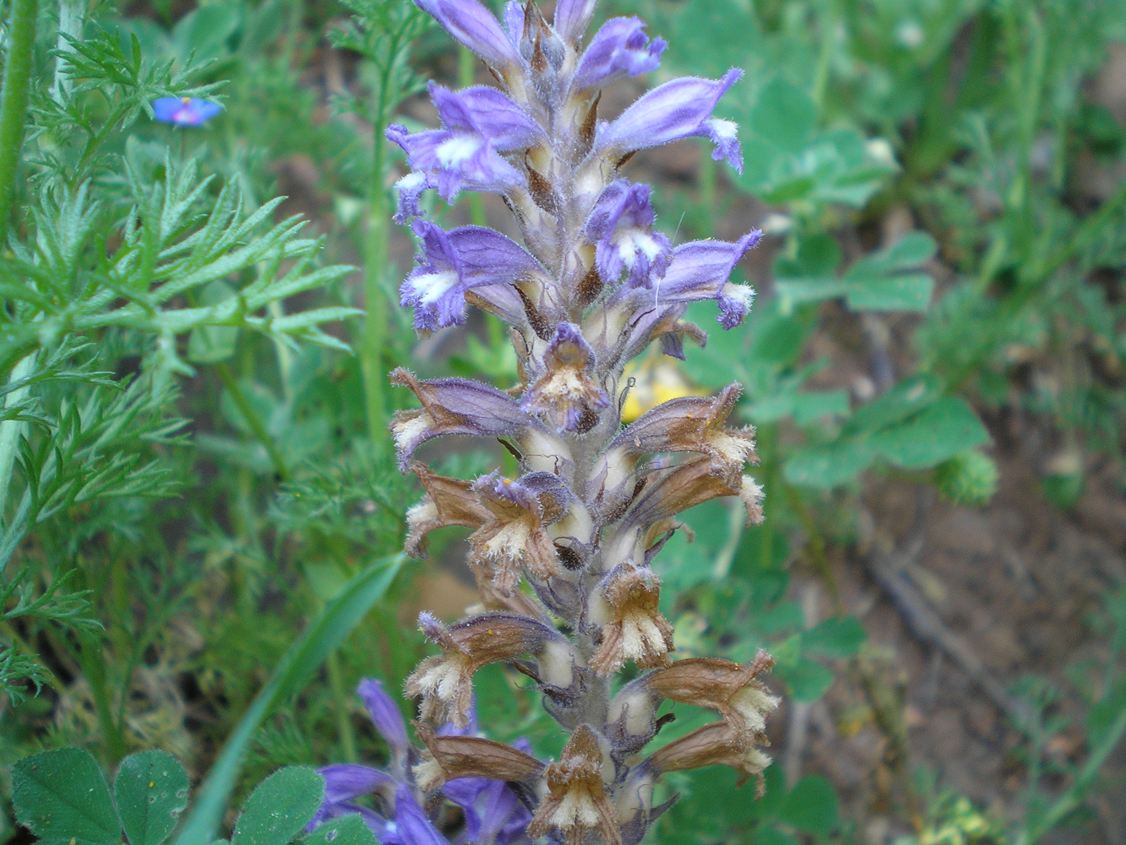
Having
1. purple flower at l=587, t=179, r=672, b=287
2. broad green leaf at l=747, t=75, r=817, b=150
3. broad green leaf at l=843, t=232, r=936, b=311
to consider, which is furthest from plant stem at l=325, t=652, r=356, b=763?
broad green leaf at l=747, t=75, r=817, b=150

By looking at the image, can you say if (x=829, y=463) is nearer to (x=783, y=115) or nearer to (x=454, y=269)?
(x=783, y=115)

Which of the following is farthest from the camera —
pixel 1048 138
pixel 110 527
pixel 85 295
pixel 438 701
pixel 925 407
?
pixel 1048 138

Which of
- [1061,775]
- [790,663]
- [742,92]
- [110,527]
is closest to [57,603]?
[110,527]

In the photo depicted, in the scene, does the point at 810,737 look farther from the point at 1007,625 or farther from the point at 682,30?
the point at 682,30

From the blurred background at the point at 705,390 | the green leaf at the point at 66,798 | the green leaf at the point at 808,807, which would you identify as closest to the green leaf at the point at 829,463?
the blurred background at the point at 705,390

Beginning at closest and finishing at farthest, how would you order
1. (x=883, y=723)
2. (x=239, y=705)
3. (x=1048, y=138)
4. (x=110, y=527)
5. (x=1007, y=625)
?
(x=110, y=527) → (x=239, y=705) → (x=883, y=723) → (x=1007, y=625) → (x=1048, y=138)

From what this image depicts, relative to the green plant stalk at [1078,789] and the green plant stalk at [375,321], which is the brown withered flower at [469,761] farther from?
the green plant stalk at [1078,789]

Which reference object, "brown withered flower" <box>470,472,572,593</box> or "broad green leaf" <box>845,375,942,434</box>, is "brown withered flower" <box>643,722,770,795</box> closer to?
"brown withered flower" <box>470,472,572,593</box>
